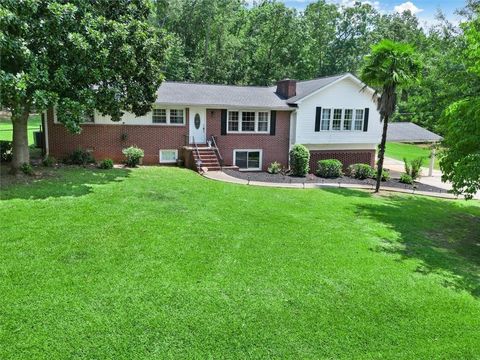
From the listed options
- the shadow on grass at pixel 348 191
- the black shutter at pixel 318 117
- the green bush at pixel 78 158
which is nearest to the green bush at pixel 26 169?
the green bush at pixel 78 158

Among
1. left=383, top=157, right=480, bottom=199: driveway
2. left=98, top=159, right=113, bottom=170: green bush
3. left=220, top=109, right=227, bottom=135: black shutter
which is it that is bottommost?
left=383, top=157, right=480, bottom=199: driveway

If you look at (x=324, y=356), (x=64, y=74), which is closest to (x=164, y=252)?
(x=324, y=356)

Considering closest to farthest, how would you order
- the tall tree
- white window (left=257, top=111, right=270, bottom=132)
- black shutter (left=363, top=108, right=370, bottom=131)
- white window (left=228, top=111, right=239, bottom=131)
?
the tall tree < white window (left=228, top=111, right=239, bottom=131) < white window (left=257, top=111, right=270, bottom=132) < black shutter (left=363, top=108, right=370, bottom=131)

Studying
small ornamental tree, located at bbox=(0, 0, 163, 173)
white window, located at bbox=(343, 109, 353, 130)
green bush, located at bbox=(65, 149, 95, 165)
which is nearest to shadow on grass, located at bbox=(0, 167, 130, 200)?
green bush, located at bbox=(65, 149, 95, 165)

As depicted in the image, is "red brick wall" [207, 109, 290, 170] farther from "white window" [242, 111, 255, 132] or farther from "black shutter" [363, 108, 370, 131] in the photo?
"black shutter" [363, 108, 370, 131]

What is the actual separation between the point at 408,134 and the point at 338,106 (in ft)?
26.9

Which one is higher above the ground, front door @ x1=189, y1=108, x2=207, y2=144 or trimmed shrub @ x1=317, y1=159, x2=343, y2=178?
front door @ x1=189, y1=108, x2=207, y2=144

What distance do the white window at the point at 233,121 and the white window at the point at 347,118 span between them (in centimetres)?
676

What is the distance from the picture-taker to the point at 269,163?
22.0m

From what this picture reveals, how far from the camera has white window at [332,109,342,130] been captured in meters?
22.6

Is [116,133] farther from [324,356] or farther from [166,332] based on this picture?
[324,356]

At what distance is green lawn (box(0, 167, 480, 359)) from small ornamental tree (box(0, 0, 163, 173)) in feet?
9.22

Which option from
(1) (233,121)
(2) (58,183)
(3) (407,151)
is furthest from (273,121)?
(3) (407,151)

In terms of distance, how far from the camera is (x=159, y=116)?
19562mm
